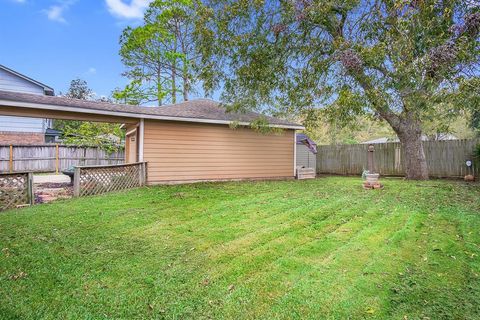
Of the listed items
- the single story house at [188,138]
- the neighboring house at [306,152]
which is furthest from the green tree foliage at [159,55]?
the neighboring house at [306,152]

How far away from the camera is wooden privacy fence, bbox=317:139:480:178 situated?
1066 cm

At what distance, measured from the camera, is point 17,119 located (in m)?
16.1

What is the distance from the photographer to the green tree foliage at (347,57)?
5215mm

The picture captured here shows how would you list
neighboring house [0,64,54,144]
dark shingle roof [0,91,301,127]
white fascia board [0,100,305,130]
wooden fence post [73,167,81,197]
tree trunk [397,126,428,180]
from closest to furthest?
wooden fence post [73,167,81,197] → white fascia board [0,100,305,130] → dark shingle roof [0,91,301,127] → tree trunk [397,126,428,180] → neighboring house [0,64,54,144]

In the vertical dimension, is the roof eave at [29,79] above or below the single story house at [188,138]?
above

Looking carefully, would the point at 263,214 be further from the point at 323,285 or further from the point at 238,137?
the point at 238,137

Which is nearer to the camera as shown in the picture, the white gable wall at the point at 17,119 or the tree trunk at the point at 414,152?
the tree trunk at the point at 414,152

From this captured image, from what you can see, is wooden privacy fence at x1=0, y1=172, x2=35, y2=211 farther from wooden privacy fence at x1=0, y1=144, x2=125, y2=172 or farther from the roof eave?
the roof eave

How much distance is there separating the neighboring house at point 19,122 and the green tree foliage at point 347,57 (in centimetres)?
1316

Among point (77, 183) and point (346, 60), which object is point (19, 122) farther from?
point (346, 60)

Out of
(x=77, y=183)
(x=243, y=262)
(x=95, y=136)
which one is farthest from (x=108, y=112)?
(x=95, y=136)

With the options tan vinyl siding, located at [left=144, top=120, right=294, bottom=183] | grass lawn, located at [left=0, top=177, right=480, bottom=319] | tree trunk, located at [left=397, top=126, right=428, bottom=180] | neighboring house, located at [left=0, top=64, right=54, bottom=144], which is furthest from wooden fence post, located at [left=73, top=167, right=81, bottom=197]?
neighboring house, located at [left=0, top=64, right=54, bottom=144]

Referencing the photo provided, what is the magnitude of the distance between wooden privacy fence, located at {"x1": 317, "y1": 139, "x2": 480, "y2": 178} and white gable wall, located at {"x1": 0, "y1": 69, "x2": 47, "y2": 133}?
54.0 feet

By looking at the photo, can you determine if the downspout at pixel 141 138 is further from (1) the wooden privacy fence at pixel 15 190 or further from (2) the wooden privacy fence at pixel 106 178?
(1) the wooden privacy fence at pixel 15 190
